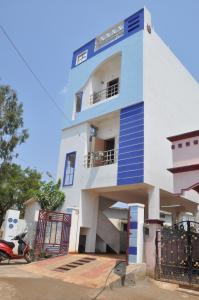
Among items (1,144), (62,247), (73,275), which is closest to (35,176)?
(1,144)

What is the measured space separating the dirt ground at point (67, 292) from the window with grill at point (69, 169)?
7.32m

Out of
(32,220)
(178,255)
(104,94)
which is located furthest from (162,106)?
(32,220)

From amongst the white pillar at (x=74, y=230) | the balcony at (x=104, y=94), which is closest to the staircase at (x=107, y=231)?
the white pillar at (x=74, y=230)

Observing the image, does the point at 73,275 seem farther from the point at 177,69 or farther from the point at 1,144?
the point at 177,69

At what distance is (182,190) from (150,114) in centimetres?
537

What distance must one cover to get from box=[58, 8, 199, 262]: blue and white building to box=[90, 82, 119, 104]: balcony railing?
56 millimetres

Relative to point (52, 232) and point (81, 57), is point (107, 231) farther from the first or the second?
point (81, 57)

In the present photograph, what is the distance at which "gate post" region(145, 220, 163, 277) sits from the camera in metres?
8.70

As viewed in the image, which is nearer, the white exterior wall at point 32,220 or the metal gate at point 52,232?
the metal gate at point 52,232

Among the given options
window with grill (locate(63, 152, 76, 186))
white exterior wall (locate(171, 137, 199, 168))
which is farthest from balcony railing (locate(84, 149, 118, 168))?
white exterior wall (locate(171, 137, 199, 168))

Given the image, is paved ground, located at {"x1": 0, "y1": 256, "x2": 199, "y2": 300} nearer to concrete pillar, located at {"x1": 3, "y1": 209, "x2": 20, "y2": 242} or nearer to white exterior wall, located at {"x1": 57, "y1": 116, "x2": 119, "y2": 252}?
white exterior wall, located at {"x1": 57, "y1": 116, "x2": 119, "y2": 252}

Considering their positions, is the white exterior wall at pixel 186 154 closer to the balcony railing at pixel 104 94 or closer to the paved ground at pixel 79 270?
the paved ground at pixel 79 270

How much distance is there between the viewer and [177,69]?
17.0 meters

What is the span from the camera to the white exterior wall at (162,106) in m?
13.1
